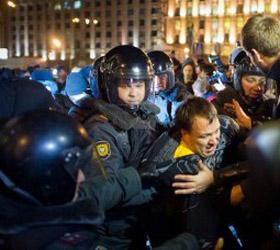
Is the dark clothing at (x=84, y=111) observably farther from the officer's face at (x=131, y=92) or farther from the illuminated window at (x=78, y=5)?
the illuminated window at (x=78, y=5)

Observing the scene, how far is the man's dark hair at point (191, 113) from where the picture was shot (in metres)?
2.57

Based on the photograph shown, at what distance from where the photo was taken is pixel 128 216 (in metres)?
2.57

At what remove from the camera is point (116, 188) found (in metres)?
2.22

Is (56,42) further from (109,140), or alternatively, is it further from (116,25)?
(109,140)

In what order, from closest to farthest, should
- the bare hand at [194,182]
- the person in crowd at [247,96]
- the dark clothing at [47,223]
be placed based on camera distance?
the dark clothing at [47,223]
the bare hand at [194,182]
the person in crowd at [247,96]

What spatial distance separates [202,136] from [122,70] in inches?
28.9

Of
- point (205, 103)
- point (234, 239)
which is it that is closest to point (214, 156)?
point (205, 103)

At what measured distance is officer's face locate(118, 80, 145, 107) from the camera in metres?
2.93

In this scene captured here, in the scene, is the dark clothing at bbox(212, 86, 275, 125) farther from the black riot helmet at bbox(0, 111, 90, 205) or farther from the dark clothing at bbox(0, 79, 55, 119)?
the black riot helmet at bbox(0, 111, 90, 205)

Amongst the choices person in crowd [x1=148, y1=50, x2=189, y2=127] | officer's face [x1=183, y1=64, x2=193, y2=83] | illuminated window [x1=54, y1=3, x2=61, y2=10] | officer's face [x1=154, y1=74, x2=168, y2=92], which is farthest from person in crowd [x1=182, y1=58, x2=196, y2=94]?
illuminated window [x1=54, y1=3, x2=61, y2=10]

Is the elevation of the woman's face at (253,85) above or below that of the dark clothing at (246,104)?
above

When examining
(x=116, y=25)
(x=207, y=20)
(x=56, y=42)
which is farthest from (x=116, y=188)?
(x=56, y=42)

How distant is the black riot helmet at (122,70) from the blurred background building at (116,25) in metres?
58.8

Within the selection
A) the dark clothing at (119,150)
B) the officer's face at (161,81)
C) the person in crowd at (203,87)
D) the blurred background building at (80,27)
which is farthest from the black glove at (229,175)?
the blurred background building at (80,27)
